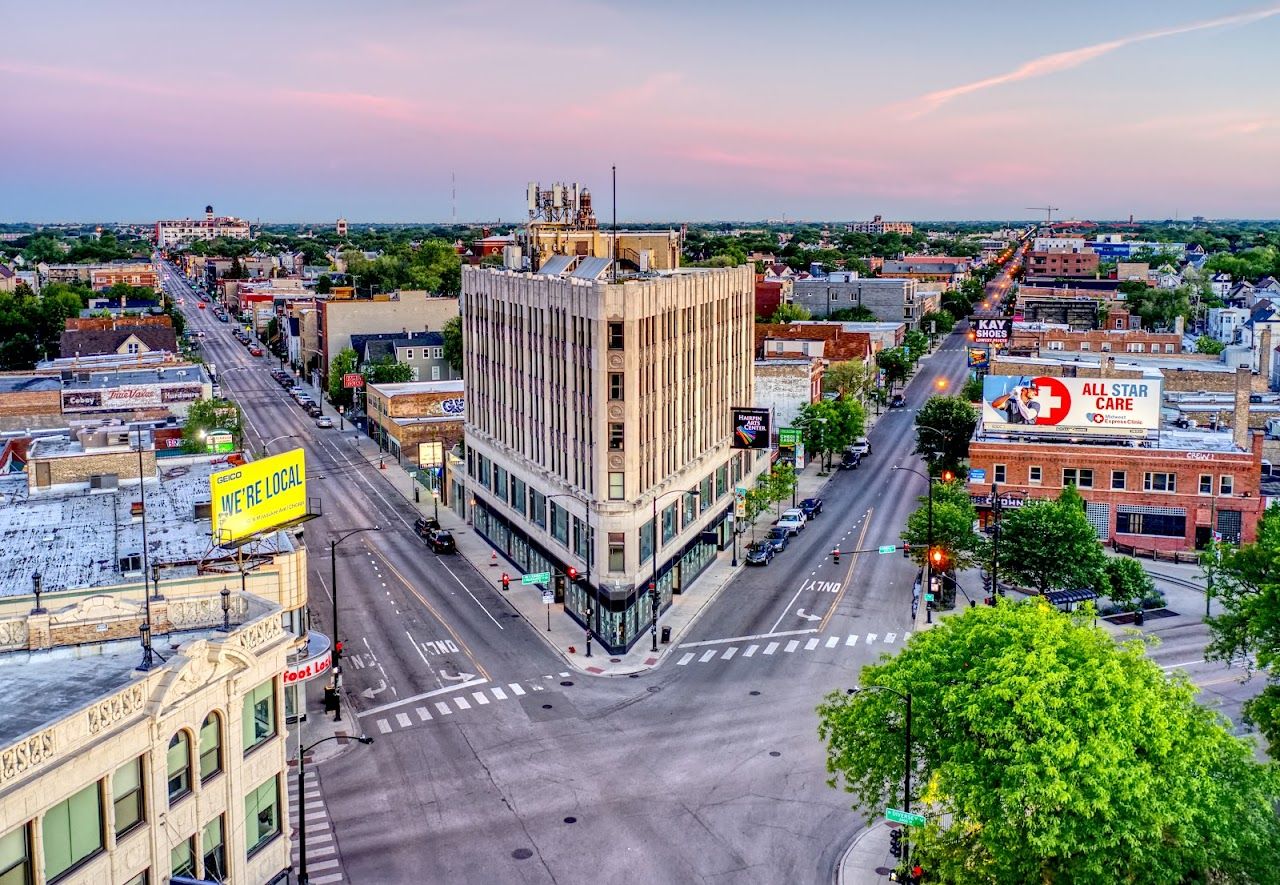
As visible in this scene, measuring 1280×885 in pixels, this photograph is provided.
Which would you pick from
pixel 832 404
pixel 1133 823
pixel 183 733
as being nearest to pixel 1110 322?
pixel 832 404

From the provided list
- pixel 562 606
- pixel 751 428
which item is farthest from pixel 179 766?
pixel 751 428

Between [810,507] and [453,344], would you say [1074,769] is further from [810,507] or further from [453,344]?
[453,344]

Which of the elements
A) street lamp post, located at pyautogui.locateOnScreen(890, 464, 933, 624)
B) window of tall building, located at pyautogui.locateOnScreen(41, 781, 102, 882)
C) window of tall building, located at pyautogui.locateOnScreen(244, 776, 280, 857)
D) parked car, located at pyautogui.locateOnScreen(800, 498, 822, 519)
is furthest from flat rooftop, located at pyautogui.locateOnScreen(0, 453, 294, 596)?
parked car, located at pyautogui.locateOnScreen(800, 498, 822, 519)

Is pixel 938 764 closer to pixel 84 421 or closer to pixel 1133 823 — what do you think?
pixel 1133 823

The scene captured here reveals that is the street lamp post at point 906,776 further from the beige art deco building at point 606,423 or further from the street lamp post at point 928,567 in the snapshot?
the street lamp post at point 928,567

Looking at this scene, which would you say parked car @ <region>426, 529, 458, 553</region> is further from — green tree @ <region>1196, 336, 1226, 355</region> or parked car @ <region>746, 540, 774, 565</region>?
green tree @ <region>1196, 336, 1226, 355</region>

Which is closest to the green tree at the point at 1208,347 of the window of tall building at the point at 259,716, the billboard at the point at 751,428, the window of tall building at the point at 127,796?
the billboard at the point at 751,428
